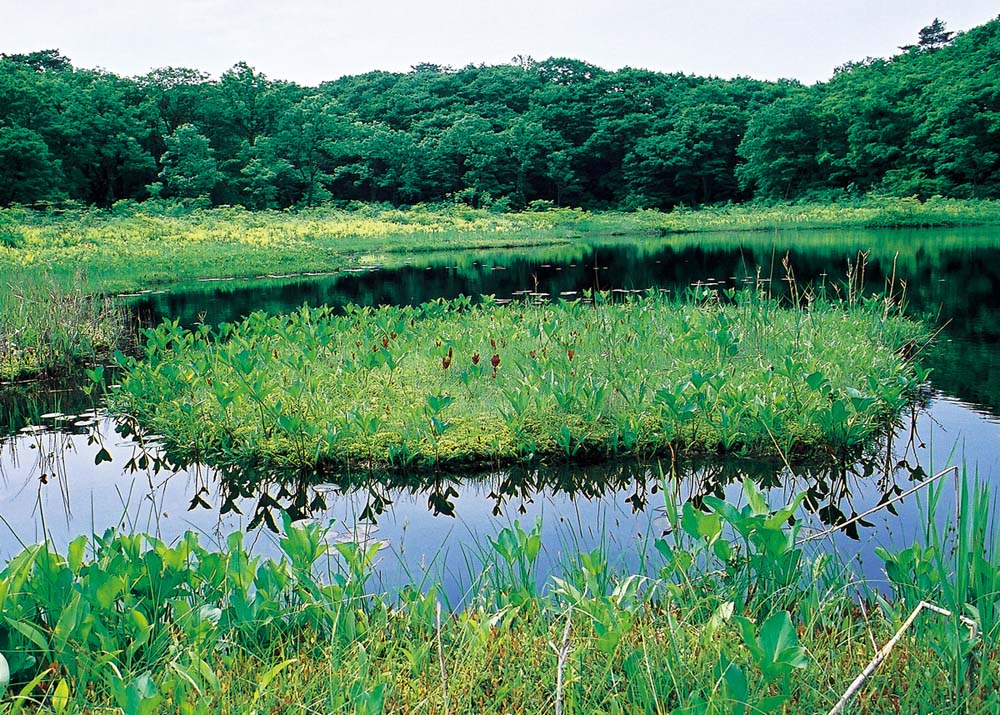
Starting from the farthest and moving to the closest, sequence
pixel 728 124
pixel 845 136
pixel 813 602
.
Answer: pixel 728 124 < pixel 845 136 < pixel 813 602

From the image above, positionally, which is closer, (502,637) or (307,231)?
(502,637)

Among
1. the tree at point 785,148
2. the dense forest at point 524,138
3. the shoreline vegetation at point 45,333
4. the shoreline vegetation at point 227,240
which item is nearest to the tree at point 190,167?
the dense forest at point 524,138

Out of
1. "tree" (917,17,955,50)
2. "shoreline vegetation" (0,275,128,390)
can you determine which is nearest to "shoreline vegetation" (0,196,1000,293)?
"shoreline vegetation" (0,275,128,390)

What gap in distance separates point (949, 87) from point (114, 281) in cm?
3556

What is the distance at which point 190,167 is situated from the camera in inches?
1527

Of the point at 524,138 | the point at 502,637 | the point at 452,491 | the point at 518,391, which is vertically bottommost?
the point at 452,491

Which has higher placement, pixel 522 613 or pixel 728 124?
pixel 728 124

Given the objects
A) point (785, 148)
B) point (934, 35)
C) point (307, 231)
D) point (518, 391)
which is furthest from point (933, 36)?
point (518, 391)

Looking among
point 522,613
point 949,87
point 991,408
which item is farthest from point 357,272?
point 949,87

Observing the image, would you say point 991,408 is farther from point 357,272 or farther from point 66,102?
point 66,102

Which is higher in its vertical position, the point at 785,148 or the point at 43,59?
the point at 43,59

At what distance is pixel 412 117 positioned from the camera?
56.9 metres

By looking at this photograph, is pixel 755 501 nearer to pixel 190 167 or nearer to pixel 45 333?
pixel 45 333

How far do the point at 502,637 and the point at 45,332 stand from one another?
23.2 feet
